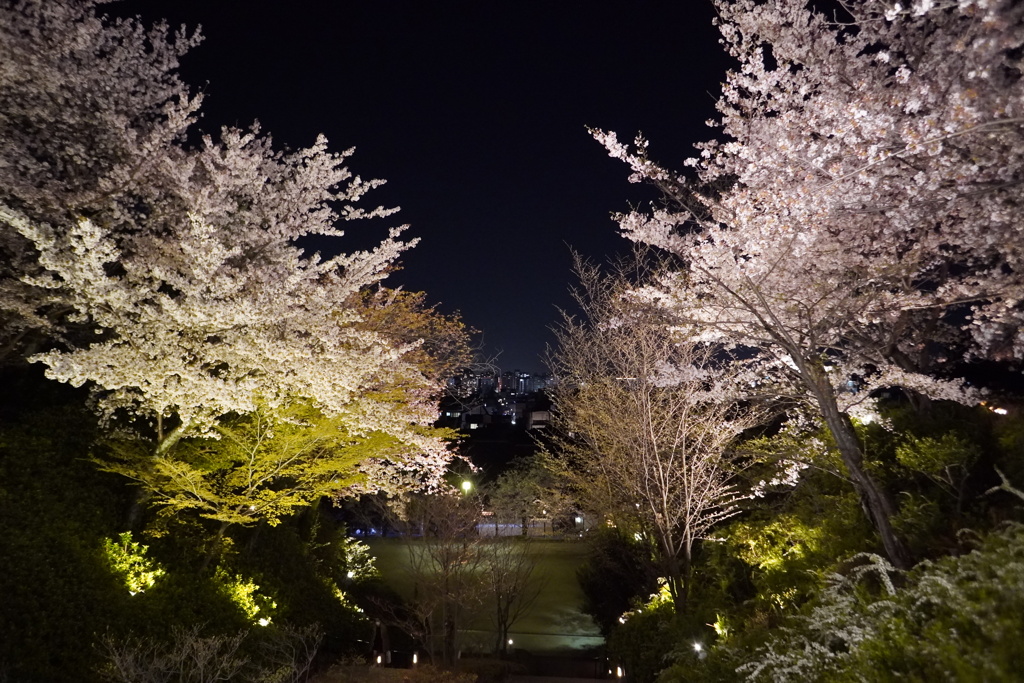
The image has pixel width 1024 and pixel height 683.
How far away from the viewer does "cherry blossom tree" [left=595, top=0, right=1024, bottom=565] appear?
5.63 meters

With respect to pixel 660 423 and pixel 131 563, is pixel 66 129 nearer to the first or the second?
pixel 131 563

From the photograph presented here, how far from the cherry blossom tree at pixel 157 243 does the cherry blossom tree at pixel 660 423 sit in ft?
13.5

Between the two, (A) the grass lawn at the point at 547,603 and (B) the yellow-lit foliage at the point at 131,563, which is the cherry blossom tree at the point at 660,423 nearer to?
(A) the grass lawn at the point at 547,603

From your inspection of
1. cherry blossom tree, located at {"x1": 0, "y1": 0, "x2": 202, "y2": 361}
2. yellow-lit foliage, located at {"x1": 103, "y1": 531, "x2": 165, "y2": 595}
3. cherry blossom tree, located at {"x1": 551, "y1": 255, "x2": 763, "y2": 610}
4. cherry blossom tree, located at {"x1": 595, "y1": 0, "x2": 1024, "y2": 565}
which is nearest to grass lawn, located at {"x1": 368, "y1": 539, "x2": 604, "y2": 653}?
cherry blossom tree, located at {"x1": 551, "y1": 255, "x2": 763, "y2": 610}

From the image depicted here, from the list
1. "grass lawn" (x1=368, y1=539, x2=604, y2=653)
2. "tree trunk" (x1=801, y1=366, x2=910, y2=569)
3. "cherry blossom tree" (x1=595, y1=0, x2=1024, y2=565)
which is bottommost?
"grass lawn" (x1=368, y1=539, x2=604, y2=653)

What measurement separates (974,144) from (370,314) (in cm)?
1310

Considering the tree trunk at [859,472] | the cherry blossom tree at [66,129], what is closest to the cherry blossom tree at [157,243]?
the cherry blossom tree at [66,129]

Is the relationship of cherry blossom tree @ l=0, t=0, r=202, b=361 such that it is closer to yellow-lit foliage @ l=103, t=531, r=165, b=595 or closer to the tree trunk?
yellow-lit foliage @ l=103, t=531, r=165, b=595

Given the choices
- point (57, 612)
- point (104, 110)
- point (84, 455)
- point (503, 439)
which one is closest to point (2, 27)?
point (104, 110)

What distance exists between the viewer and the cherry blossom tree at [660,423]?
9.74 meters

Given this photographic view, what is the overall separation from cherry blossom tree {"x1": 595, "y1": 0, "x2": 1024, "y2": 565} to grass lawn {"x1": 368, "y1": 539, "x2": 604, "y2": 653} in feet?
31.7

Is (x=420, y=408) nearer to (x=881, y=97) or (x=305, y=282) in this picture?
(x=305, y=282)

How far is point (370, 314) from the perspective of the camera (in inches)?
628

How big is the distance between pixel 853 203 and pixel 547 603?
14.9 m
